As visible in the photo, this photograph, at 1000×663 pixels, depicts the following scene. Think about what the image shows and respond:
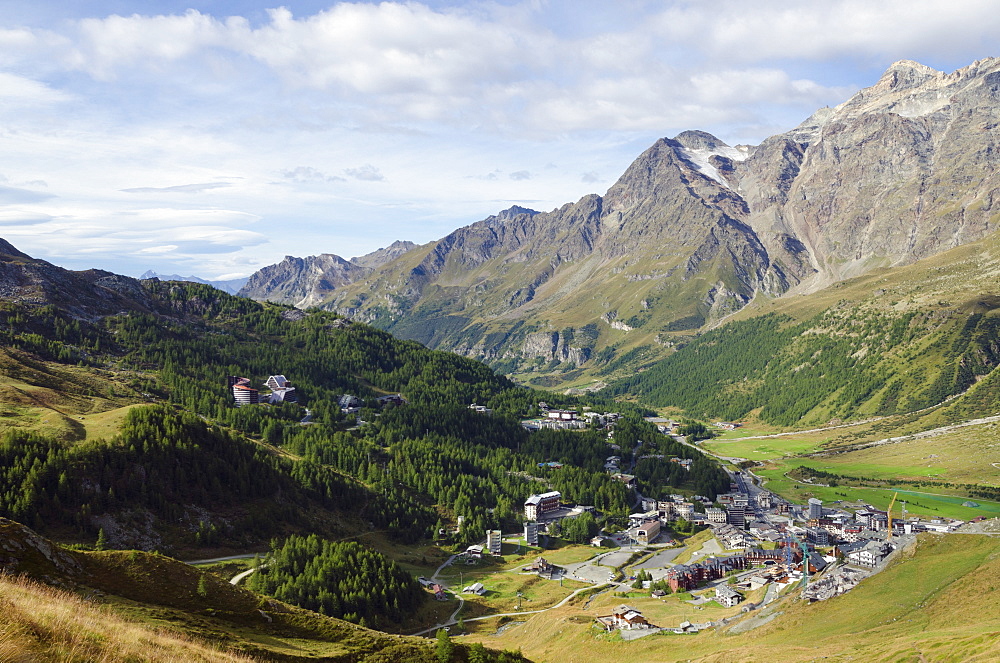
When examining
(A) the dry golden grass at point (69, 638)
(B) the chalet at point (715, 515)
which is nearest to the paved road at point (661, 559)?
(B) the chalet at point (715, 515)

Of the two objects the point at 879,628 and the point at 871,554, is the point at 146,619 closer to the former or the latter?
the point at 879,628

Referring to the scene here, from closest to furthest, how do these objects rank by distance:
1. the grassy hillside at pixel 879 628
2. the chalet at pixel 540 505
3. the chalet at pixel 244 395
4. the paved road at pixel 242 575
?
the grassy hillside at pixel 879 628 < the paved road at pixel 242 575 < the chalet at pixel 540 505 < the chalet at pixel 244 395

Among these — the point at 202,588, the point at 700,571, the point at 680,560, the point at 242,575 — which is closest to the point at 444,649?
the point at 202,588

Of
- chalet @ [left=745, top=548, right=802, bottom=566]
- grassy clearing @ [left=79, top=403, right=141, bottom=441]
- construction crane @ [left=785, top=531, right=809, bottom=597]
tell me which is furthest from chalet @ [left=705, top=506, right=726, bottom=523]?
grassy clearing @ [left=79, top=403, right=141, bottom=441]

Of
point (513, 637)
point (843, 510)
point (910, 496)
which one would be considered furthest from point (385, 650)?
point (910, 496)

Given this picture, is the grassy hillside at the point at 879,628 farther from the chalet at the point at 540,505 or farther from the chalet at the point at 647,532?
the chalet at the point at 540,505

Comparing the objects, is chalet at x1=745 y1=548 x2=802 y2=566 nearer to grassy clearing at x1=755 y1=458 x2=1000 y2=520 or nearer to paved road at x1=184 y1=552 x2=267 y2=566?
grassy clearing at x1=755 y1=458 x2=1000 y2=520
